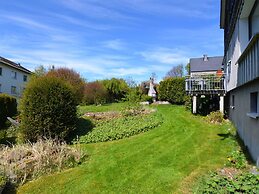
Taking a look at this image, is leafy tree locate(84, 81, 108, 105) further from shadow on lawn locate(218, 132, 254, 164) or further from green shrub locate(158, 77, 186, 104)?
shadow on lawn locate(218, 132, 254, 164)

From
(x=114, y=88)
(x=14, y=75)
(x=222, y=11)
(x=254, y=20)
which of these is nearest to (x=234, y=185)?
(x=254, y=20)

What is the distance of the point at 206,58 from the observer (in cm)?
4241

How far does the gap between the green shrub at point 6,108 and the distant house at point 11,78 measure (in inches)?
529

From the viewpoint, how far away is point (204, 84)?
1540 cm

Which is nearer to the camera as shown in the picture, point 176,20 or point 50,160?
point 50,160

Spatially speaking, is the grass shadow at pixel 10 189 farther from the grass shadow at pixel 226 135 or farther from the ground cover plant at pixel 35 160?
the grass shadow at pixel 226 135

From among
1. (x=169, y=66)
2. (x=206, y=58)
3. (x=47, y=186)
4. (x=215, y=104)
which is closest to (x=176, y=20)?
(x=215, y=104)

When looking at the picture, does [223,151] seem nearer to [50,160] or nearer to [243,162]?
[243,162]

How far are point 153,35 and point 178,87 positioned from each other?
24.7 feet

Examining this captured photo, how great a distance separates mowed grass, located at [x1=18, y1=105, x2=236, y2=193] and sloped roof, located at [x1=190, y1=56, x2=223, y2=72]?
107ft

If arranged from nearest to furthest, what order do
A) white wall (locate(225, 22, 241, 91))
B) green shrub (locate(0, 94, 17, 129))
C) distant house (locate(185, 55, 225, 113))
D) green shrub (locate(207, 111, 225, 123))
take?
white wall (locate(225, 22, 241, 91))
green shrub (locate(207, 111, 225, 123))
distant house (locate(185, 55, 225, 113))
green shrub (locate(0, 94, 17, 129))

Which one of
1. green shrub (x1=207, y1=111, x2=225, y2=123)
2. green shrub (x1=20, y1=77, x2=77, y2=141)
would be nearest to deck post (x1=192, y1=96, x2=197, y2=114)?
green shrub (x1=207, y1=111, x2=225, y2=123)

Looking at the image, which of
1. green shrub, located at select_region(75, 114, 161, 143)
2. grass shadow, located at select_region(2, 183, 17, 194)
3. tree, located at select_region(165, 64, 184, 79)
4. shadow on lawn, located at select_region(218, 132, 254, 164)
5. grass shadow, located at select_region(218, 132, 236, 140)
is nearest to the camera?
grass shadow, located at select_region(2, 183, 17, 194)

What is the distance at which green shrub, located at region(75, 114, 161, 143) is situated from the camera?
1038cm
